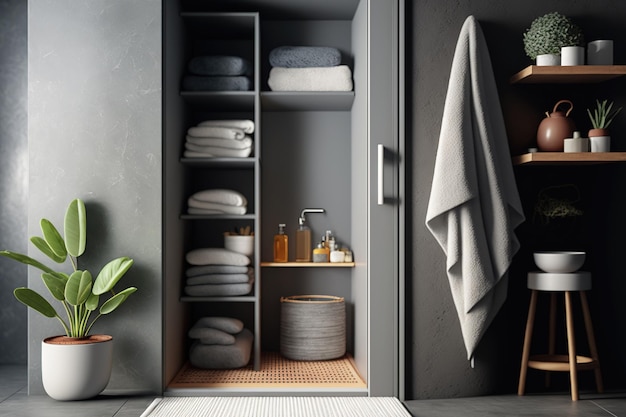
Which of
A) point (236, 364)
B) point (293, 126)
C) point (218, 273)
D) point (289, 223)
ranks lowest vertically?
point (236, 364)

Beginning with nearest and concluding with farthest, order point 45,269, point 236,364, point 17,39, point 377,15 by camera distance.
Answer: point 45,269
point 377,15
point 236,364
point 17,39

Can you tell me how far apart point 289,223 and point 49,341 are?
1.45 meters

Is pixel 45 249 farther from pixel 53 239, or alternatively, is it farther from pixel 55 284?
pixel 55 284

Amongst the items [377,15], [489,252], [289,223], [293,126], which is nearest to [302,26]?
[293,126]

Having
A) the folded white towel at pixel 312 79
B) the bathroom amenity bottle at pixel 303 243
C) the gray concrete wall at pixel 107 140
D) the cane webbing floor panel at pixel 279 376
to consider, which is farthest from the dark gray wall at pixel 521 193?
the gray concrete wall at pixel 107 140

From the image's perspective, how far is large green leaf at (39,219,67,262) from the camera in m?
2.78

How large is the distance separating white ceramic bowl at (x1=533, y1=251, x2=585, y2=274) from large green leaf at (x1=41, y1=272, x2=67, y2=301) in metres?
2.08

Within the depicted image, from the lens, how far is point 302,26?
3705mm

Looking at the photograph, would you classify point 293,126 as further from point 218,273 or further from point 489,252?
point 489,252

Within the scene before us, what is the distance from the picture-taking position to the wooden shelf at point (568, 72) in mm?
2771

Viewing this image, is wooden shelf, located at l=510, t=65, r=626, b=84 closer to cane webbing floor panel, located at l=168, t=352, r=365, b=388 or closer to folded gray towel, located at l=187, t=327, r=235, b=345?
cane webbing floor panel, located at l=168, t=352, r=365, b=388

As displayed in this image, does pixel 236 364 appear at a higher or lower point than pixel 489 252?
lower

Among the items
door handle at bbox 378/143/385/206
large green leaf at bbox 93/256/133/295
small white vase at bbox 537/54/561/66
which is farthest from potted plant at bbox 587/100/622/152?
large green leaf at bbox 93/256/133/295

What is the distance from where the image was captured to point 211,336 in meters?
3.28
